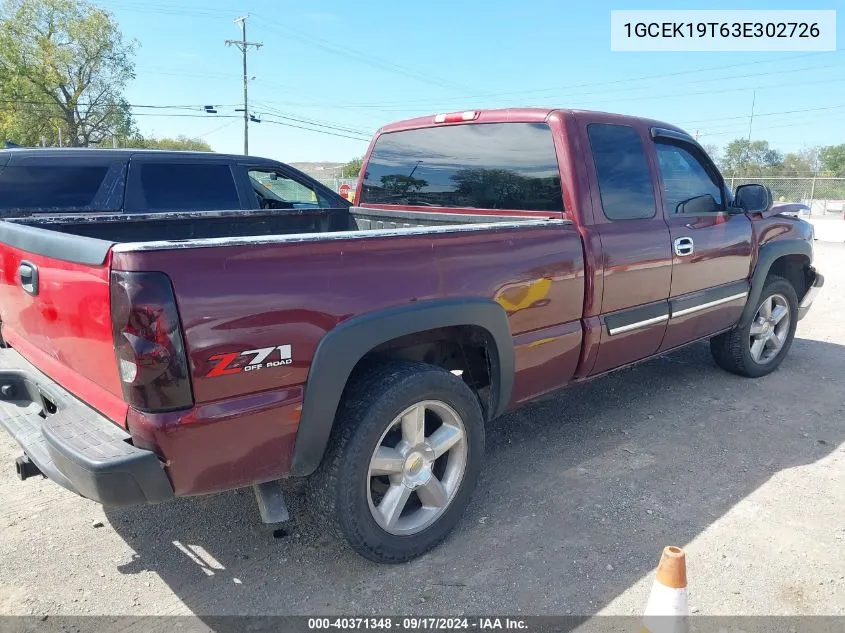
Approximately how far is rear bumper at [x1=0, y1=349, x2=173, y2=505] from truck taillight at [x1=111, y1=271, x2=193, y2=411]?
180 millimetres

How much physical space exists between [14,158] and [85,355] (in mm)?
4000

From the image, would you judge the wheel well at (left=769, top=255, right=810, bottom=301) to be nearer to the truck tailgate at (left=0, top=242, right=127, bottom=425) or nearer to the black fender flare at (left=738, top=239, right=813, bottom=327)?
the black fender flare at (left=738, top=239, right=813, bottom=327)

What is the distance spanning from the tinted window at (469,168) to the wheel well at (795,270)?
9.01 ft

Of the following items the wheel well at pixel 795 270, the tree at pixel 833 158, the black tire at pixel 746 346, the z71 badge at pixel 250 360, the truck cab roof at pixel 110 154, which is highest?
the tree at pixel 833 158

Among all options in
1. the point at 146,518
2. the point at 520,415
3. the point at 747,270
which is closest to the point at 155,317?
the point at 146,518

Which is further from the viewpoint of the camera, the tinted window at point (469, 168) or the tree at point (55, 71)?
the tree at point (55, 71)

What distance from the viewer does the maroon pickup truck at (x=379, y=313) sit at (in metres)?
2.03

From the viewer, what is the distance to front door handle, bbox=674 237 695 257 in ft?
12.7

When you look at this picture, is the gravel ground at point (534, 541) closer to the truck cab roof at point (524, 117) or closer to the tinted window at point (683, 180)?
the tinted window at point (683, 180)

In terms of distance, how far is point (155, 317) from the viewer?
6.33 ft

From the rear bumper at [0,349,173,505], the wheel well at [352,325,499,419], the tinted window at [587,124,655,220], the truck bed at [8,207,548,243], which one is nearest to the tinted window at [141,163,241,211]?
the truck bed at [8,207,548,243]

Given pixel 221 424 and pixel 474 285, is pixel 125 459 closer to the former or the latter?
pixel 221 424

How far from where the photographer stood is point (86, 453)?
6.71 feet

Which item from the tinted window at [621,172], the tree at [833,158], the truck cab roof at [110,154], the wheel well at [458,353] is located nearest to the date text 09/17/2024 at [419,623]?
the wheel well at [458,353]
